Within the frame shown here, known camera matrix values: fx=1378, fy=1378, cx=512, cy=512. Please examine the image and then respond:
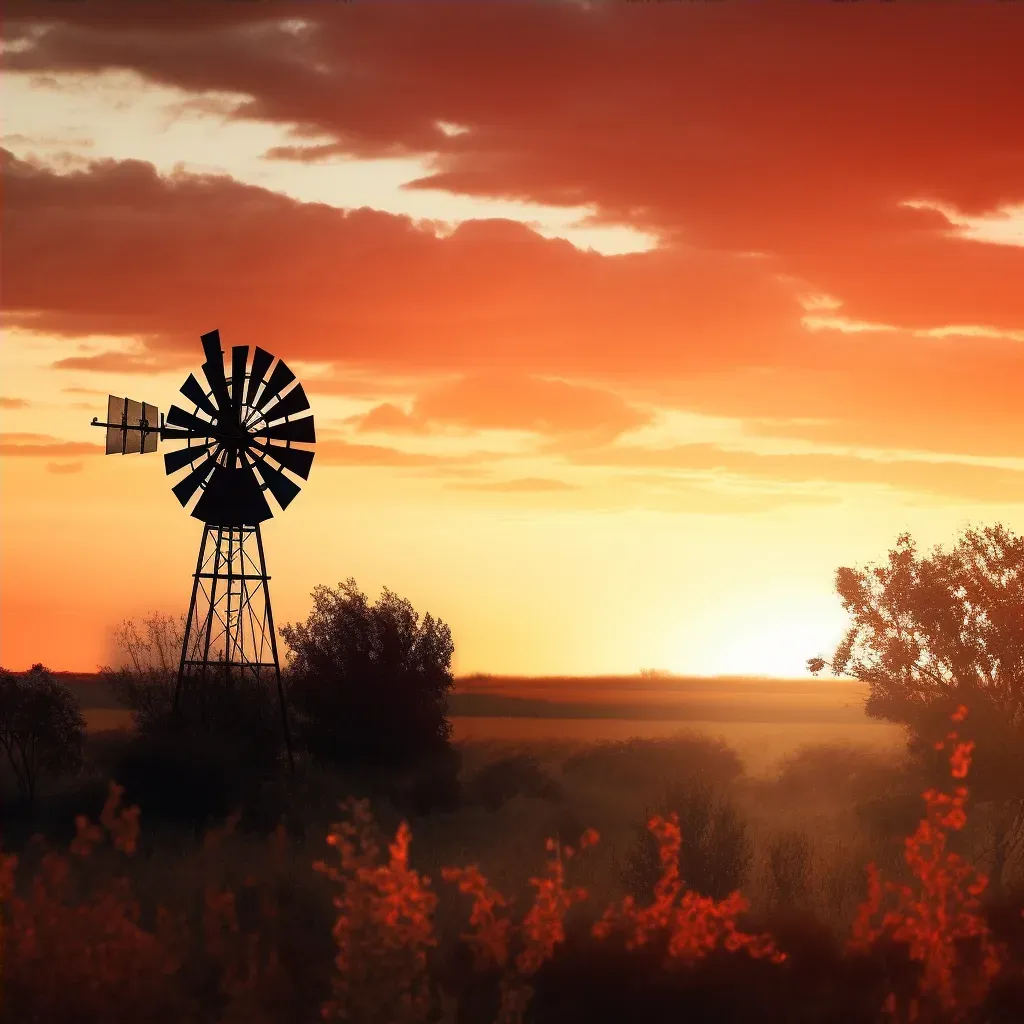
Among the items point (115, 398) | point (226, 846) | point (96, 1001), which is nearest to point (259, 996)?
point (96, 1001)

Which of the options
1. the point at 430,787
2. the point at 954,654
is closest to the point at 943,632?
the point at 954,654

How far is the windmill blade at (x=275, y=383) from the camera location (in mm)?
46312

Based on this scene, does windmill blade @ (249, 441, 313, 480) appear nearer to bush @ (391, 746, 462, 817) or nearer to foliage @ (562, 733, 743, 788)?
bush @ (391, 746, 462, 817)

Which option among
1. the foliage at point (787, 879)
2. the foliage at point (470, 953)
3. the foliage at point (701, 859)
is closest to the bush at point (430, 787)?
the foliage at point (701, 859)

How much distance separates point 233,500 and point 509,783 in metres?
21.4

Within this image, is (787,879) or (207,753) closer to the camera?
(787,879)

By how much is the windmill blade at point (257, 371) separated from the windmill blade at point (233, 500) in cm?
247

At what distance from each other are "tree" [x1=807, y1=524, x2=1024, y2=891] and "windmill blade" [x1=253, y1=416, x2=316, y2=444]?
60.9 feet

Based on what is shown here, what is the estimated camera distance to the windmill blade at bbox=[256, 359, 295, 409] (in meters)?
46.3

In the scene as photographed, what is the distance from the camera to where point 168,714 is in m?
51.6

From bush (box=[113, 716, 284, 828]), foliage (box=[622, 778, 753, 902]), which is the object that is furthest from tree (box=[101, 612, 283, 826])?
foliage (box=[622, 778, 753, 902])

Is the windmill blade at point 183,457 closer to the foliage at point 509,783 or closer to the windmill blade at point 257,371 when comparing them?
the windmill blade at point 257,371

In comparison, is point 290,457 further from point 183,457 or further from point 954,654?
point 954,654

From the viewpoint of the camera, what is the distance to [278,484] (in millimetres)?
46219
